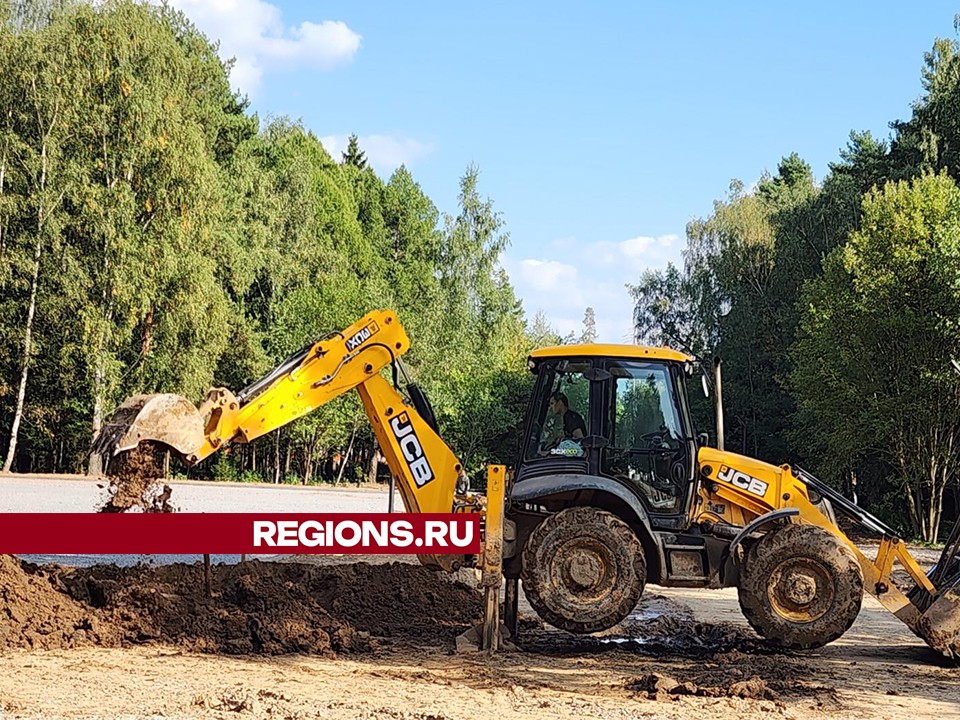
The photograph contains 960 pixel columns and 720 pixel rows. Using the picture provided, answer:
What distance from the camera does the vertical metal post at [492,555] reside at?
8922mm

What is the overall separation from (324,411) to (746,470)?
1402 inches

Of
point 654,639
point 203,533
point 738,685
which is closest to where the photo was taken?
point 203,533

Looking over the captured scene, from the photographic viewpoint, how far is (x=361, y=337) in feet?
35.9

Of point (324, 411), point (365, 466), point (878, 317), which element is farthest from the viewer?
point (365, 466)

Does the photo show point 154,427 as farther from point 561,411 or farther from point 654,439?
point 654,439

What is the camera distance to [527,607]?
12.1m

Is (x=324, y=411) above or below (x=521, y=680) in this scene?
above

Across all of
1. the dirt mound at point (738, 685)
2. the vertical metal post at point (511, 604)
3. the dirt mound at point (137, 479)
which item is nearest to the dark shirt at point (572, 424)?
the vertical metal post at point (511, 604)

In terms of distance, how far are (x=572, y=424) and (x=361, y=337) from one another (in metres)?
2.35

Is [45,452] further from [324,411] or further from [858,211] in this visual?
[858,211]

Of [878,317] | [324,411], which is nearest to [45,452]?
[324,411]

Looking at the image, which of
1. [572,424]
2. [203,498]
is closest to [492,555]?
[572,424]

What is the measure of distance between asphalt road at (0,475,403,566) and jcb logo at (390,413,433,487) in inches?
568

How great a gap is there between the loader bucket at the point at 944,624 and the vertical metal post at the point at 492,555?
3316 mm
